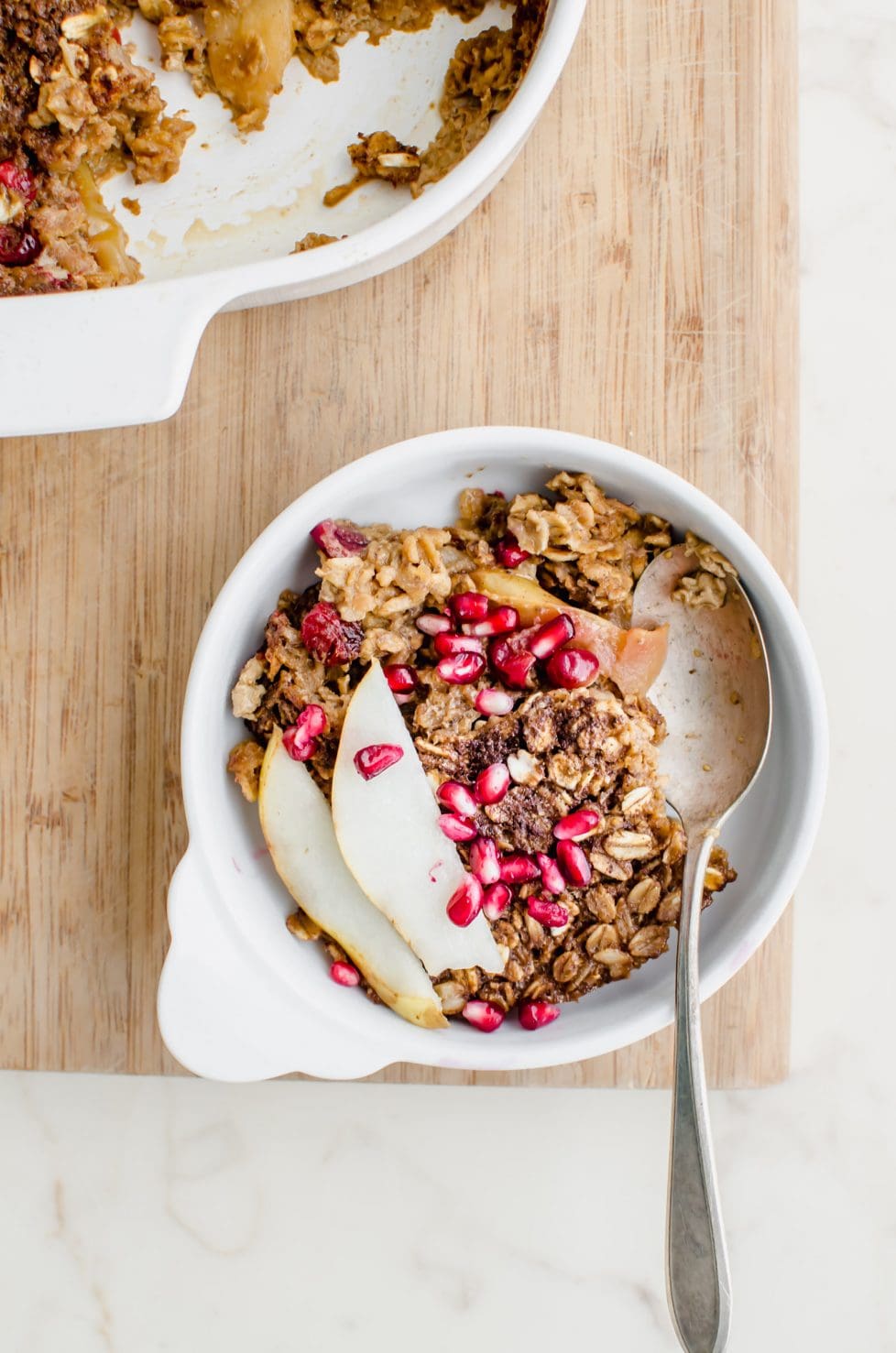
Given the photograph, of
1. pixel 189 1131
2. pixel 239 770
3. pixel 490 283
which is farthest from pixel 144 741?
pixel 490 283

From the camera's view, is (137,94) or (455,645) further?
(137,94)

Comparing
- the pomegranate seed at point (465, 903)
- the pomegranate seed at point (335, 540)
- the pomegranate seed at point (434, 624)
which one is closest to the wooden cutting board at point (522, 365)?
the pomegranate seed at point (335, 540)

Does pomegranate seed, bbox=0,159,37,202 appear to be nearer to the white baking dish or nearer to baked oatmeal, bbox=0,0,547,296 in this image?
baked oatmeal, bbox=0,0,547,296

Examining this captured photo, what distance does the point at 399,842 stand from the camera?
1450 mm

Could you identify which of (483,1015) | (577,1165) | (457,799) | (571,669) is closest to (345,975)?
(483,1015)

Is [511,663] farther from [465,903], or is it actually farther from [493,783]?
[465,903]

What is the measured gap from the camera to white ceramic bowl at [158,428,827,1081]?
1.44m

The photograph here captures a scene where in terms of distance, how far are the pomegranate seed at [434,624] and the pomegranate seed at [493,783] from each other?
19 cm

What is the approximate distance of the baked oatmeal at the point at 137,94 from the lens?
1.65m

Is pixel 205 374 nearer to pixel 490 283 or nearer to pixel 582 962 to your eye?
pixel 490 283

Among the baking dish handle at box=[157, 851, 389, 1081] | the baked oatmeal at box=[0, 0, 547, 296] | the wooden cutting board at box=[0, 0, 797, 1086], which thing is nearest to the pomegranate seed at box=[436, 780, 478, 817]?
the baking dish handle at box=[157, 851, 389, 1081]

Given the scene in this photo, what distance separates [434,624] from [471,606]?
6cm

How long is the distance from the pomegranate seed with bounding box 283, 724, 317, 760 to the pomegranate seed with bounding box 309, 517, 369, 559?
236mm

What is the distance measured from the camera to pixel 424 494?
1.61m
